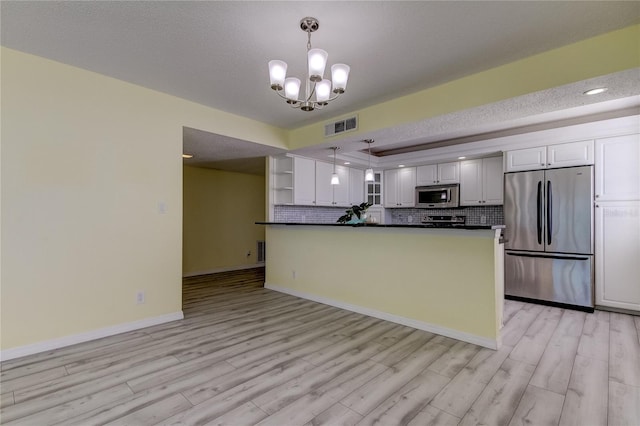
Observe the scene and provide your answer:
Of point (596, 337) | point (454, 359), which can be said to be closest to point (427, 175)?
point (596, 337)

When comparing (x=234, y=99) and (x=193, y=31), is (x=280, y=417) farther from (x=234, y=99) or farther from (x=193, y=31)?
(x=234, y=99)

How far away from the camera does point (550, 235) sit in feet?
13.2

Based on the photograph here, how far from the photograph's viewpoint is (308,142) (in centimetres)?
438

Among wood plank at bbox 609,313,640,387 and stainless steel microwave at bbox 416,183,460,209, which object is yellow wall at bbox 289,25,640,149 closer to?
wood plank at bbox 609,313,640,387

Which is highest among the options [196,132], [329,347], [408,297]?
[196,132]

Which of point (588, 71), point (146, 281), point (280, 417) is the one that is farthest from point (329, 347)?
point (588, 71)

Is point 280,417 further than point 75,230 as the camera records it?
No

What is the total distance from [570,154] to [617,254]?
1372 mm

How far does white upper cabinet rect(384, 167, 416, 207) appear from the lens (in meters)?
5.83

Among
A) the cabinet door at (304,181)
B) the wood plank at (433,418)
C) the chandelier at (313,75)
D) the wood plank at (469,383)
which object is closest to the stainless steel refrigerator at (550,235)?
the wood plank at (469,383)

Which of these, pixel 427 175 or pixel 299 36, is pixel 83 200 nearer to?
pixel 299 36

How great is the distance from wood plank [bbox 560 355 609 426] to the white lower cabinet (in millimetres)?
1845

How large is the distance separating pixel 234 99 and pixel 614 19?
131 inches

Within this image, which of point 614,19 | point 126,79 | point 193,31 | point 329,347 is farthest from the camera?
point 126,79
